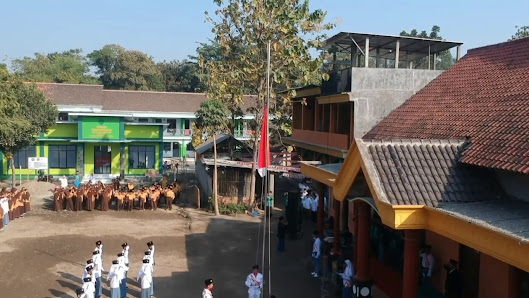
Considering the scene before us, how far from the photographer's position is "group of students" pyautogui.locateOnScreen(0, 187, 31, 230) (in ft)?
63.2

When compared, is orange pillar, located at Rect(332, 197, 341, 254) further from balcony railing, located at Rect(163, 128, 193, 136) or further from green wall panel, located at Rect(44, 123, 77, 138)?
balcony railing, located at Rect(163, 128, 193, 136)

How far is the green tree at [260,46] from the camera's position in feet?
70.6

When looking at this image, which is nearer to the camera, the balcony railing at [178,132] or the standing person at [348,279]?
the standing person at [348,279]

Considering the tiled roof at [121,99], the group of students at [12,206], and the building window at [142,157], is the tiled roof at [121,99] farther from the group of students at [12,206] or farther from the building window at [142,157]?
the group of students at [12,206]

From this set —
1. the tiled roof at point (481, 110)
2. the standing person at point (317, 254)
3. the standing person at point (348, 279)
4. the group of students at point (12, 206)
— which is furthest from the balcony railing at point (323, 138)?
the group of students at point (12, 206)

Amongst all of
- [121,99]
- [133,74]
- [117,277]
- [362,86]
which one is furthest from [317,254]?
[133,74]

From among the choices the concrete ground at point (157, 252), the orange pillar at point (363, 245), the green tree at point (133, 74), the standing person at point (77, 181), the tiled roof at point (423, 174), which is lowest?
the concrete ground at point (157, 252)

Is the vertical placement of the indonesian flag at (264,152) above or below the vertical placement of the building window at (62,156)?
above

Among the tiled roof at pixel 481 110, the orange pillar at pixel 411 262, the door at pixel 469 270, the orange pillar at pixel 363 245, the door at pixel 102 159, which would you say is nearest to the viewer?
the orange pillar at pixel 411 262

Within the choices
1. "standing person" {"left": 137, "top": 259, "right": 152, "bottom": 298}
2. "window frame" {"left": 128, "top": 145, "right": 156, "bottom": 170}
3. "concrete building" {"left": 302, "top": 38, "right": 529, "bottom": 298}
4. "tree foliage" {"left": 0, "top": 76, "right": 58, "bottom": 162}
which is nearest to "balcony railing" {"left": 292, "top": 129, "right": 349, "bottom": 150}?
"concrete building" {"left": 302, "top": 38, "right": 529, "bottom": 298}

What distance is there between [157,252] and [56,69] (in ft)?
168

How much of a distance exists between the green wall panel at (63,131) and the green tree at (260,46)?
1351 centimetres

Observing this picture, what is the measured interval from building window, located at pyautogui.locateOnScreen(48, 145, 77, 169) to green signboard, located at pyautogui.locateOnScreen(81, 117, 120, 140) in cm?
219

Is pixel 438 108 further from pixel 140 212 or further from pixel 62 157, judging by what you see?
pixel 62 157
